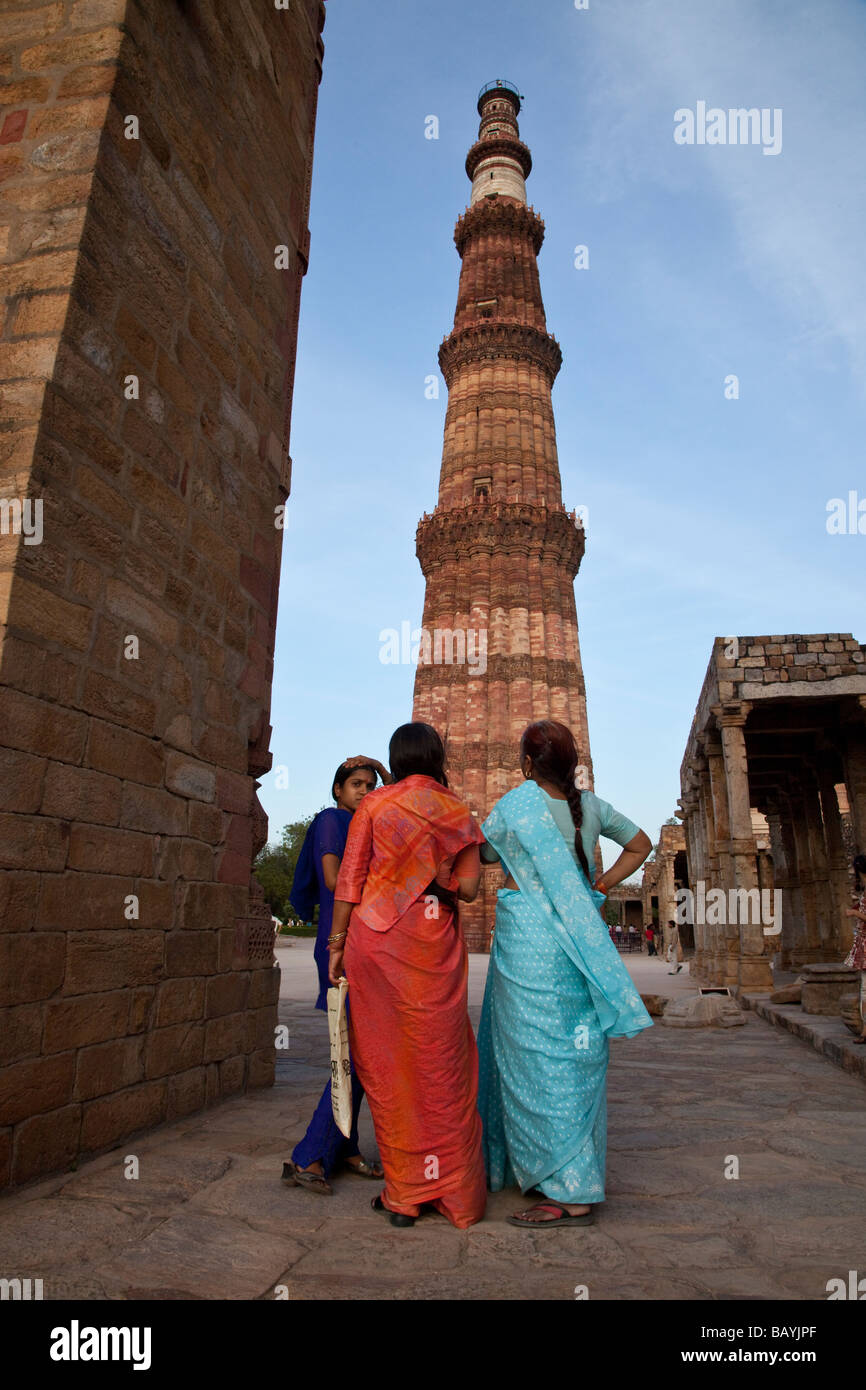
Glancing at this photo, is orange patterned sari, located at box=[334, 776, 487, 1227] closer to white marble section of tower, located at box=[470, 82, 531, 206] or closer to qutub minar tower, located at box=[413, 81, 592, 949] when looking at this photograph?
qutub minar tower, located at box=[413, 81, 592, 949]

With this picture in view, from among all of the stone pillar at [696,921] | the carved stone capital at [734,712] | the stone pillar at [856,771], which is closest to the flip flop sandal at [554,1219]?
the carved stone capital at [734,712]

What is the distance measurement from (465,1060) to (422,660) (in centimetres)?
2332

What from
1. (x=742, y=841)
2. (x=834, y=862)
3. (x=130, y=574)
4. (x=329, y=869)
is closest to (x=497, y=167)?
(x=834, y=862)

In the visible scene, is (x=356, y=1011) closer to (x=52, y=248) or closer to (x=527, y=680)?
(x=52, y=248)

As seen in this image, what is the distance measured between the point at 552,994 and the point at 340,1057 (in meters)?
0.63

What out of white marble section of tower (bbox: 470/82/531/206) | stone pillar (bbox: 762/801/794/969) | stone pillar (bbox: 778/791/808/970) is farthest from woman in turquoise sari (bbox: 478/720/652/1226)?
white marble section of tower (bbox: 470/82/531/206)

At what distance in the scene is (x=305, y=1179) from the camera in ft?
8.42

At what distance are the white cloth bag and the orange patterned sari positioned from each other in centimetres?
3

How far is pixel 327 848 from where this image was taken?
3.09 meters

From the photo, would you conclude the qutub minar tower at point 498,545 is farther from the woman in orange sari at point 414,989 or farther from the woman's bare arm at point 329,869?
the woman in orange sari at point 414,989

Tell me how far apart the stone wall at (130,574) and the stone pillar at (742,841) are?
265 inches

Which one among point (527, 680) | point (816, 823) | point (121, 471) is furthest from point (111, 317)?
point (527, 680)

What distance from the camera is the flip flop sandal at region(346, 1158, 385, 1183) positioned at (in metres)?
2.79

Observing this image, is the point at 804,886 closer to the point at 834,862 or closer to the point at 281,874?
the point at 834,862
